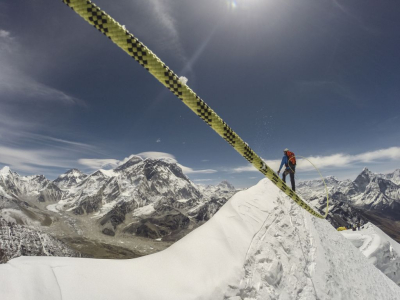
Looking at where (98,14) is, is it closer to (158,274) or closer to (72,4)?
(72,4)

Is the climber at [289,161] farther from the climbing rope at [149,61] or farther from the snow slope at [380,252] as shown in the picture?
the snow slope at [380,252]

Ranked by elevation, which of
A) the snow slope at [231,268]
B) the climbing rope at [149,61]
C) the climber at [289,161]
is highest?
the climber at [289,161]

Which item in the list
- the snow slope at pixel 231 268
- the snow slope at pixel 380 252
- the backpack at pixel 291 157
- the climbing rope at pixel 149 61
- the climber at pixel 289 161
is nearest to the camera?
the climbing rope at pixel 149 61

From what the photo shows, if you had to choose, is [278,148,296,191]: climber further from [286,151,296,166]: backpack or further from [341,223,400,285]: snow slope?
[341,223,400,285]: snow slope

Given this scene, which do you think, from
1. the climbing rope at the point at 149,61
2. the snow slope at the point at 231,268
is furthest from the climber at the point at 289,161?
the climbing rope at the point at 149,61

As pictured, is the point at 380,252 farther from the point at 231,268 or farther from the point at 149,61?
the point at 149,61

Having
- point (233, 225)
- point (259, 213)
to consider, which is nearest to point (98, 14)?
point (233, 225)

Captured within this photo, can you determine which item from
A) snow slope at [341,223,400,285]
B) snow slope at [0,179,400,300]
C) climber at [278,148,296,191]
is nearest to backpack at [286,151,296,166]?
climber at [278,148,296,191]
